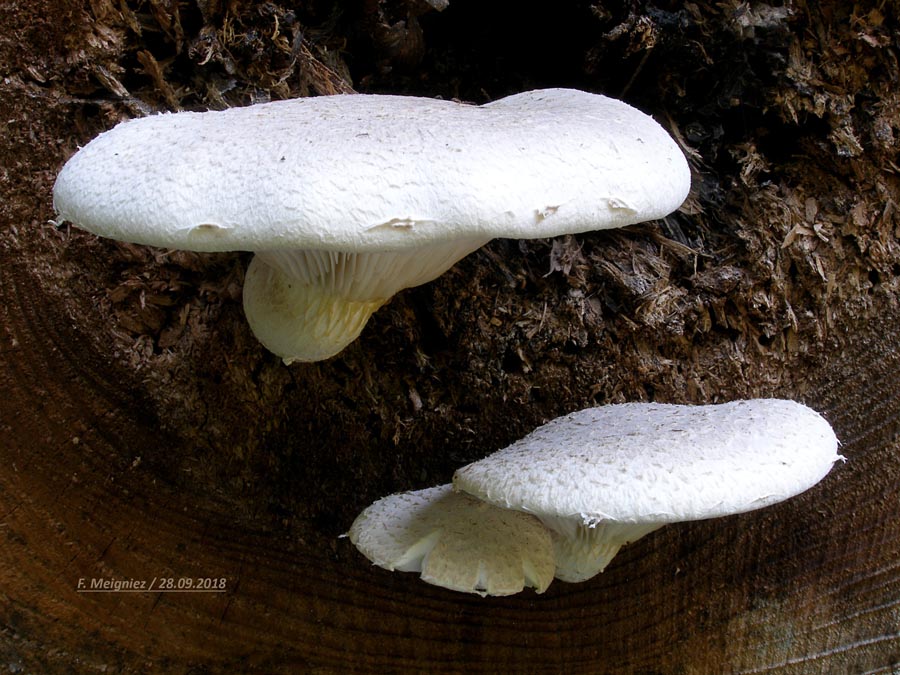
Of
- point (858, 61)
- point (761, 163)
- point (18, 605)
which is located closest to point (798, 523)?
point (761, 163)

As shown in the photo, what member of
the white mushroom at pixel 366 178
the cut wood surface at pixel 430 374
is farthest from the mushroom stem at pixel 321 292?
the cut wood surface at pixel 430 374

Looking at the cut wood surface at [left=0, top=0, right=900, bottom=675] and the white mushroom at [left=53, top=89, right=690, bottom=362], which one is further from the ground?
the white mushroom at [left=53, top=89, right=690, bottom=362]

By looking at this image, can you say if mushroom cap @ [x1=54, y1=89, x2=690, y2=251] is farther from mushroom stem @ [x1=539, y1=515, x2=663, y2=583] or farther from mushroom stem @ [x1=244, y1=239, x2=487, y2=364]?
mushroom stem @ [x1=539, y1=515, x2=663, y2=583]

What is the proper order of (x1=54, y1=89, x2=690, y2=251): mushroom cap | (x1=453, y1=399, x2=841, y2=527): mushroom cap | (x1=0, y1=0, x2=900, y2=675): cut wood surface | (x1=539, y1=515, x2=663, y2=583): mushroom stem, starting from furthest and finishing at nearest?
(x1=0, y1=0, x2=900, y2=675): cut wood surface < (x1=539, y1=515, x2=663, y2=583): mushroom stem < (x1=453, y1=399, x2=841, y2=527): mushroom cap < (x1=54, y1=89, x2=690, y2=251): mushroom cap

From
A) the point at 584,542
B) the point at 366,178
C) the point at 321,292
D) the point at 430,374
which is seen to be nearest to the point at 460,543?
the point at 584,542

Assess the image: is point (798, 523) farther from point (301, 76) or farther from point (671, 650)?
point (301, 76)

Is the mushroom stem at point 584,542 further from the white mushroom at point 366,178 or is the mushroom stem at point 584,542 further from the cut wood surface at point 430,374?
the white mushroom at point 366,178

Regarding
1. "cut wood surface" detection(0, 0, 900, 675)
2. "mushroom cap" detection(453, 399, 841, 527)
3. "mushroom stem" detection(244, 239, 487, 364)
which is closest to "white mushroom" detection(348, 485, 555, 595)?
"mushroom cap" detection(453, 399, 841, 527)
